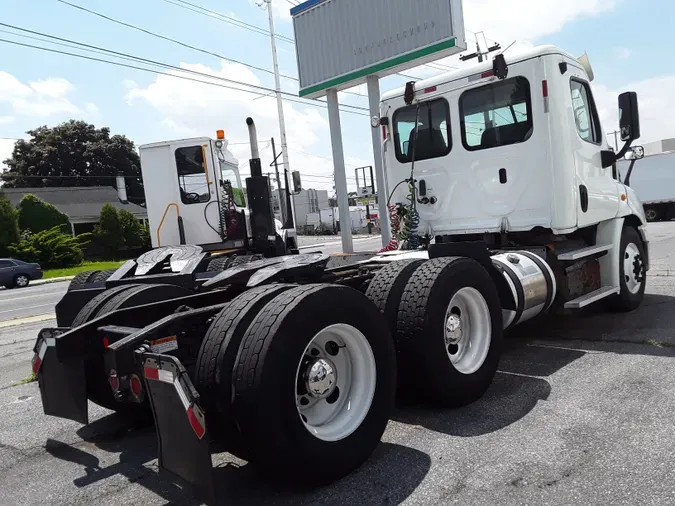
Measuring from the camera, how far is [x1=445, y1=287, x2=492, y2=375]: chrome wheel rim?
4.26 metres

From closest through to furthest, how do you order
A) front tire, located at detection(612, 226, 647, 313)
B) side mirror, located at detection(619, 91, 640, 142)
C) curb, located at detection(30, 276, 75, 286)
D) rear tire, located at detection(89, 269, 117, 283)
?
1. side mirror, located at detection(619, 91, 640, 142)
2. rear tire, located at detection(89, 269, 117, 283)
3. front tire, located at detection(612, 226, 647, 313)
4. curb, located at detection(30, 276, 75, 286)

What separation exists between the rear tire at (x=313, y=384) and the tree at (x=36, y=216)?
34416 mm

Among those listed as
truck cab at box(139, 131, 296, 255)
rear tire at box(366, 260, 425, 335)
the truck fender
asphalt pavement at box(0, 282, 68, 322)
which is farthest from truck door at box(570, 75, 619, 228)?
asphalt pavement at box(0, 282, 68, 322)

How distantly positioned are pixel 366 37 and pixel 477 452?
40.1 feet

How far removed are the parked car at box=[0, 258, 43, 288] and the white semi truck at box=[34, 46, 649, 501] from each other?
19.2 meters

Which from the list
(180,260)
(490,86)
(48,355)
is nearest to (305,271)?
(48,355)

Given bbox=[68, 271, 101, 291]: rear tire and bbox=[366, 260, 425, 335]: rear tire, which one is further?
bbox=[68, 271, 101, 291]: rear tire

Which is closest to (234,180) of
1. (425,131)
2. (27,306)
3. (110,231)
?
(425,131)

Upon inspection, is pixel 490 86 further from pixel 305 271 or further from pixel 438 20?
pixel 438 20

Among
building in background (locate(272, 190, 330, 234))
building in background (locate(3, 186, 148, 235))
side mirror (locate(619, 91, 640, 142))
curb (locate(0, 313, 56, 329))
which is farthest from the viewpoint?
building in background (locate(272, 190, 330, 234))

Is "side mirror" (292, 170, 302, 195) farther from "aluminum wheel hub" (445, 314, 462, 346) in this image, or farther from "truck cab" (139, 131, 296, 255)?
"aluminum wheel hub" (445, 314, 462, 346)

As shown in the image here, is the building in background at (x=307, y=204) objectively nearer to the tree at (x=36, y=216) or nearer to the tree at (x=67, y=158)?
the tree at (x=67, y=158)

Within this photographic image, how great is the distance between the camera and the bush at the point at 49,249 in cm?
2966

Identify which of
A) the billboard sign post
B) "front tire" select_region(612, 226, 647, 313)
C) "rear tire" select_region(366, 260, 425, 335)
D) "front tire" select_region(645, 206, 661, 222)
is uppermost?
the billboard sign post
